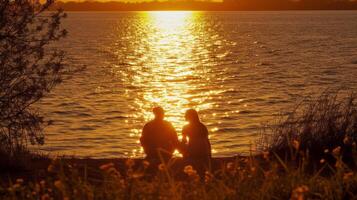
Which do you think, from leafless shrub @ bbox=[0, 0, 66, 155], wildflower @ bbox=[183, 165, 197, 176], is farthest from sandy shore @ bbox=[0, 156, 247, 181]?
wildflower @ bbox=[183, 165, 197, 176]

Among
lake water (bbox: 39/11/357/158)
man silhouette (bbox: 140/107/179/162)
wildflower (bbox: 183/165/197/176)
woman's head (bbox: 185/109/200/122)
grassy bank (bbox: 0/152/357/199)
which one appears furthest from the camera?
lake water (bbox: 39/11/357/158)

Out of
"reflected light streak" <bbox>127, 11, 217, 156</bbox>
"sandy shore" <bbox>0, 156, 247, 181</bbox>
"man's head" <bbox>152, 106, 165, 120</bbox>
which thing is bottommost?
"reflected light streak" <bbox>127, 11, 217, 156</bbox>

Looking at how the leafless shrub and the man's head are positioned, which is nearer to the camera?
the man's head

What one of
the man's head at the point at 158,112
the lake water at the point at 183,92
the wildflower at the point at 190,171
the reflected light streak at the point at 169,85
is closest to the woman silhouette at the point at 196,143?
the man's head at the point at 158,112

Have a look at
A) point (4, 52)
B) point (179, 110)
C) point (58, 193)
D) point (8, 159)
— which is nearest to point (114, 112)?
point (179, 110)

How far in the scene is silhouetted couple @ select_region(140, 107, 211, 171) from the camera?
37.3ft

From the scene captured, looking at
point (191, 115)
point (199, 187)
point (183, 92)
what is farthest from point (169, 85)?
point (199, 187)

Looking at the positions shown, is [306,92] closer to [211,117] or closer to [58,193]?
[211,117]

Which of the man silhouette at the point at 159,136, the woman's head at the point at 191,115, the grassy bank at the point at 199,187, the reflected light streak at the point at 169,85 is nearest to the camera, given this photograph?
the grassy bank at the point at 199,187

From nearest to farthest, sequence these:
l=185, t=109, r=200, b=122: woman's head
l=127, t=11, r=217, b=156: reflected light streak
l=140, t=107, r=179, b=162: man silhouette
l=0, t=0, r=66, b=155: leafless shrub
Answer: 1. l=185, t=109, r=200, b=122: woman's head
2. l=140, t=107, r=179, b=162: man silhouette
3. l=0, t=0, r=66, b=155: leafless shrub
4. l=127, t=11, r=217, b=156: reflected light streak

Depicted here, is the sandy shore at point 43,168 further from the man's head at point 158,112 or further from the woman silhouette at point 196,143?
the man's head at point 158,112

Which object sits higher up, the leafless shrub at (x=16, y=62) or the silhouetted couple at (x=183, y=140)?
the leafless shrub at (x=16, y=62)

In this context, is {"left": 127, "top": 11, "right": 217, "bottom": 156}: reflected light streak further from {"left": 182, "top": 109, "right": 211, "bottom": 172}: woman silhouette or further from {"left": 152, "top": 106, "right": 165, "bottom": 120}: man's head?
{"left": 182, "top": 109, "right": 211, "bottom": 172}: woman silhouette

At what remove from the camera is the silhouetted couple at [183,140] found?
11.4 meters
